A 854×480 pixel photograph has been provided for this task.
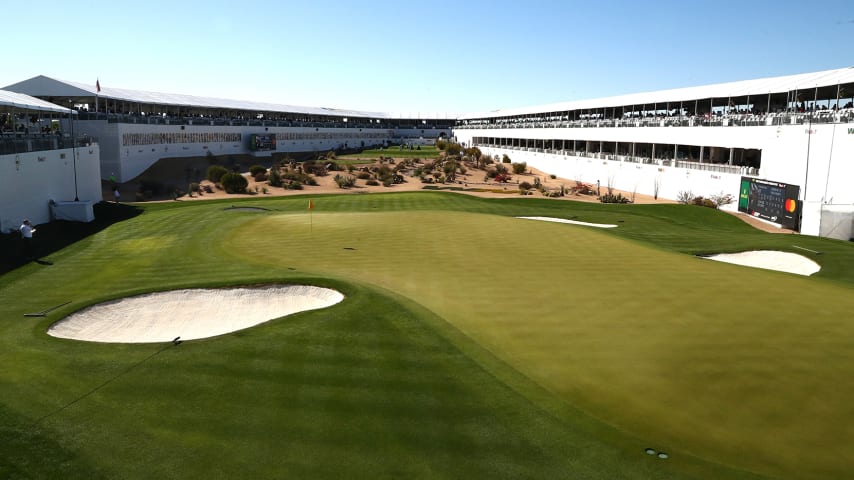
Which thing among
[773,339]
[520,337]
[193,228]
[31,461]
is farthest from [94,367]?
[193,228]

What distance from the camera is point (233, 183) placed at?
197 ft

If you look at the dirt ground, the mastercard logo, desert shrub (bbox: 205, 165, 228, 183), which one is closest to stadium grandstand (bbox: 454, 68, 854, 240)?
the mastercard logo

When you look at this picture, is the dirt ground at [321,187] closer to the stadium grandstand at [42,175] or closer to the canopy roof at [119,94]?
the canopy roof at [119,94]

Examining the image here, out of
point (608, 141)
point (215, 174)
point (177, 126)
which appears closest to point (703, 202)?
point (608, 141)

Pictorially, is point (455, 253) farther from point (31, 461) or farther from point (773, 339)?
point (31, 461)

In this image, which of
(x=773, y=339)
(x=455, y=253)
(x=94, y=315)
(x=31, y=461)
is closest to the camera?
(x=31, y=461)

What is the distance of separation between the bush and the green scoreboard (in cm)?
4485

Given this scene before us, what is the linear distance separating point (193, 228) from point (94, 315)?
12855 millimetres

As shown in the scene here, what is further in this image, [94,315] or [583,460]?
[94,315]

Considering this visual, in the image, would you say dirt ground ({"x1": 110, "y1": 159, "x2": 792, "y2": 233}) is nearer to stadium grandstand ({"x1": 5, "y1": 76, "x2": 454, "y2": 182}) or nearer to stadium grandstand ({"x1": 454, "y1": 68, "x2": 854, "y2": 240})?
stadium grandstand ({"x1": 5, "y1": 76, "x2": 454, "y2": 182})

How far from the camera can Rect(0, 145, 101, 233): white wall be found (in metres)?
27.5

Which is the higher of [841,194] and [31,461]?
[841,194]

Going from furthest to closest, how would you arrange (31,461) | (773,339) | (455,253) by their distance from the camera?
(455,253), (773,339), (31,461)

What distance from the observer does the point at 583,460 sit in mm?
8828
